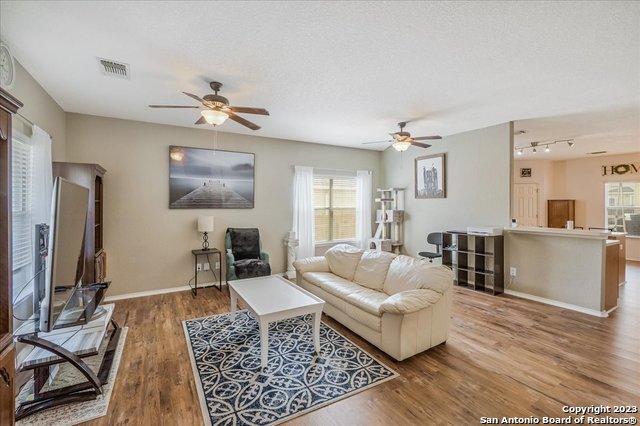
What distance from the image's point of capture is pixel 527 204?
782cm

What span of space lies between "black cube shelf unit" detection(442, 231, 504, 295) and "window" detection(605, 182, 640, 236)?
16.7 feet

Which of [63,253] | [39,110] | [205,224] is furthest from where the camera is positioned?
[205,224]

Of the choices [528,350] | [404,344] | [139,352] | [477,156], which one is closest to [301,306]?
[404,344]

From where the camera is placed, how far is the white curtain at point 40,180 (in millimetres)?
2740

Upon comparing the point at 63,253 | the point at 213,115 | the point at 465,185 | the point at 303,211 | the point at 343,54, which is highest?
the point at 343,54

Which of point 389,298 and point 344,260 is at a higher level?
point 344,260

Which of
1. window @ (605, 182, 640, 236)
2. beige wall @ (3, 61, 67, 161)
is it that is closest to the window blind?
beige wall @ (3, 61, 67, 161)

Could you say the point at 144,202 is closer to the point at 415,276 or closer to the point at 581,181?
the point at 415,276

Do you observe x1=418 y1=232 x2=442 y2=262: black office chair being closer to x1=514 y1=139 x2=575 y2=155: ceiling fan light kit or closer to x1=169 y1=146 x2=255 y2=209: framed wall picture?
x1=514 y1=139 x2=575 y2=155: ceiling fan light kit

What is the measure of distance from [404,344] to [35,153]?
3941 millimetres

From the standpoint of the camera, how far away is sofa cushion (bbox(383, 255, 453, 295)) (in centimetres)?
281

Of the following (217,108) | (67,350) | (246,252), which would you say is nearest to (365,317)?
(67,350)

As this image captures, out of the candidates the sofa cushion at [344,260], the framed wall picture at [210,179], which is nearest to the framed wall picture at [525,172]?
the sofa cushion at [344,260]

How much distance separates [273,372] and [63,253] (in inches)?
70.1
